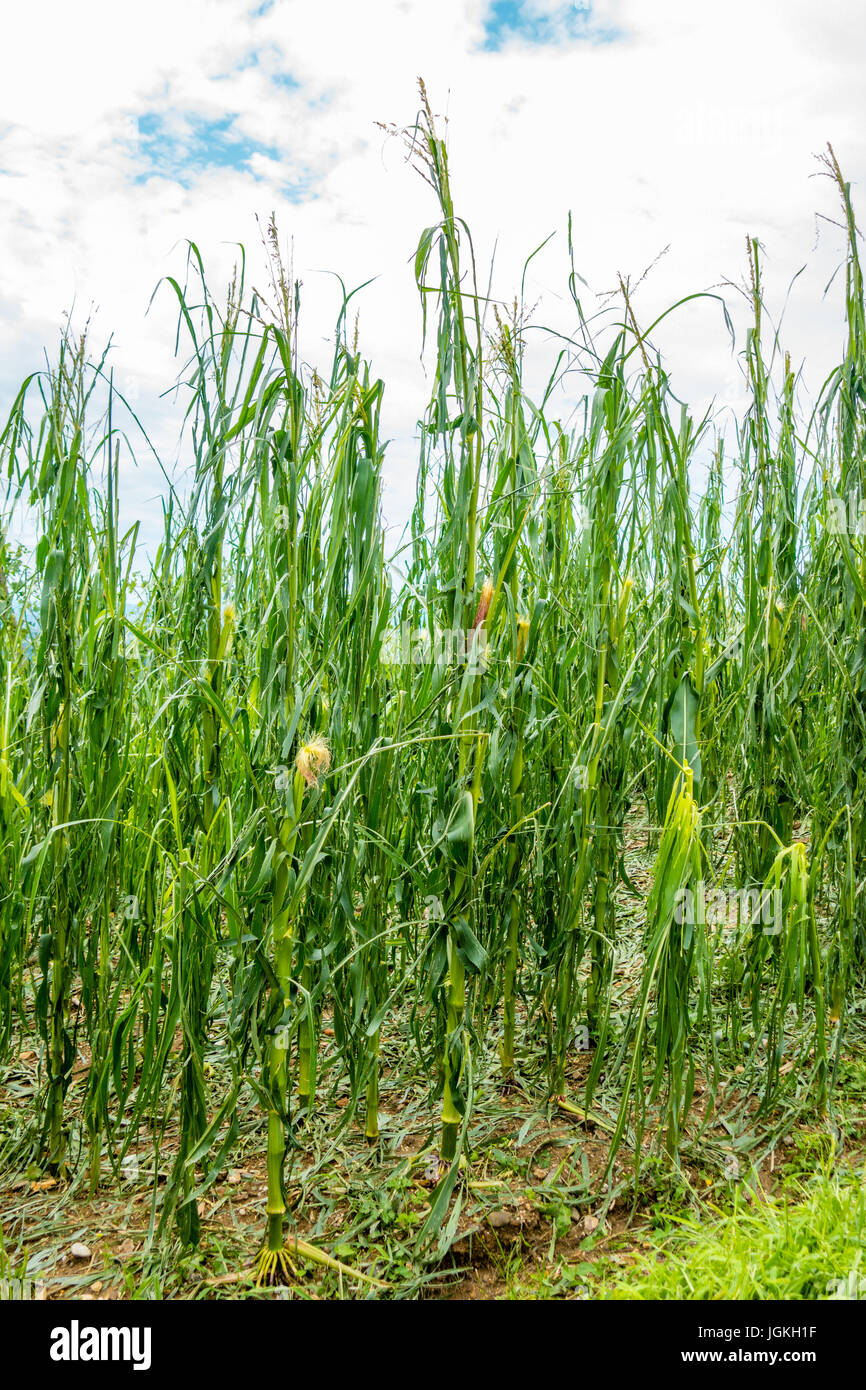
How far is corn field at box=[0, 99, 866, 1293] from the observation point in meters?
1.30

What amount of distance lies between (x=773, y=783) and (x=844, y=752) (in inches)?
6.6

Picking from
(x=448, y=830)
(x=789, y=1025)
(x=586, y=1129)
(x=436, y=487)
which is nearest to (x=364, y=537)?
(x=436, y=487)

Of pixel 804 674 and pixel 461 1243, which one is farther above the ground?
pixel 804 674

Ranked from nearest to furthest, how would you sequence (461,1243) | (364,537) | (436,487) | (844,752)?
(364,537) → (461,1243) → (436,487) → (844,752)

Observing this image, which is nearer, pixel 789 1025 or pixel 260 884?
pixel 260 884

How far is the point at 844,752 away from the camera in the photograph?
6.21 feet

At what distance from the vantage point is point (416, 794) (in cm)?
175

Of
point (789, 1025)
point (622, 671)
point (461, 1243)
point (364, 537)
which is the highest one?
point (364, 537)

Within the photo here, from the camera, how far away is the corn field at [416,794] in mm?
1303

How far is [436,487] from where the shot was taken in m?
1.55
